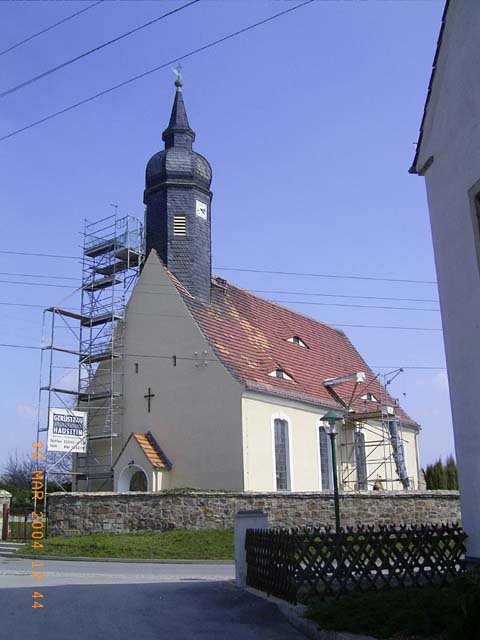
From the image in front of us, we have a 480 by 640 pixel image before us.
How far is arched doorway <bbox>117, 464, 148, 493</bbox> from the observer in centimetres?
2692

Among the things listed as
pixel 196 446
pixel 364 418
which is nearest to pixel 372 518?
pixel 196 446

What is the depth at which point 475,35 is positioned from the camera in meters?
11.1

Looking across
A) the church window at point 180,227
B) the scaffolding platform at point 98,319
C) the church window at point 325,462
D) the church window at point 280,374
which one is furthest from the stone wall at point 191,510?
the church window at point 180,227

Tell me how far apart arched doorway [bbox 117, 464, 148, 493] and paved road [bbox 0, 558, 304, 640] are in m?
11.5

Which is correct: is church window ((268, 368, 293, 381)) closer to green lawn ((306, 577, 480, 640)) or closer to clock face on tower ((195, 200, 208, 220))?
clock face on tower ((195, 200, 208, 220))

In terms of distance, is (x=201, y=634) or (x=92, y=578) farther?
(x=92, y=578)

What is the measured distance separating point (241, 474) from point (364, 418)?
9532mm

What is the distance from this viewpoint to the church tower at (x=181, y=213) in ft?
99.8

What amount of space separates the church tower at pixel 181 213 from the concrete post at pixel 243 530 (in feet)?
59.5

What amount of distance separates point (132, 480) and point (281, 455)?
6064 millimetres

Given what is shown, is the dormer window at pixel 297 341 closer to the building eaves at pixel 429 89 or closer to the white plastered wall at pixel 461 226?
the building eaves at pixel 429 89

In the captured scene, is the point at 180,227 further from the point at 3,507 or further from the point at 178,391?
the point at 3,507

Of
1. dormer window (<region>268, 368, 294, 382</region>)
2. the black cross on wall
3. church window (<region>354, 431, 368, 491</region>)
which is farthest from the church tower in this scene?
church window (<region>354, 431, 368, 491</region>)

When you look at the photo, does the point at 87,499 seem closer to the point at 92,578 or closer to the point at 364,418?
the point at 92,578
